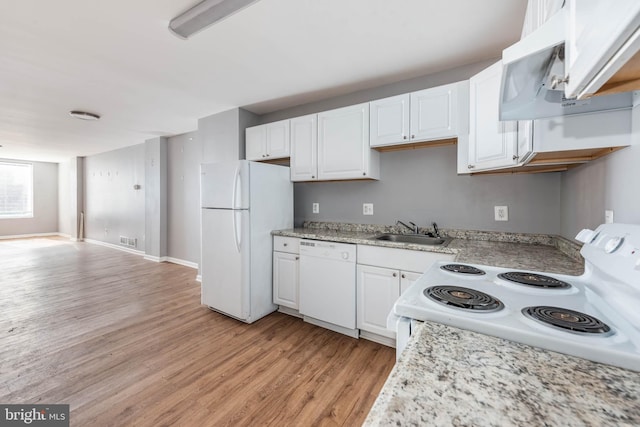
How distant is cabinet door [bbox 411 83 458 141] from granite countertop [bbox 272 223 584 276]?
0.88 m

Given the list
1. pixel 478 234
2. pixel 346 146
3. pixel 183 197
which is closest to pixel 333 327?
pixel 478 234

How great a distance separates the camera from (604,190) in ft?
4.15

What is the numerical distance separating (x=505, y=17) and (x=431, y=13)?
19.9 inches

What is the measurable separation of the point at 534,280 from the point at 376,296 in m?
1.31

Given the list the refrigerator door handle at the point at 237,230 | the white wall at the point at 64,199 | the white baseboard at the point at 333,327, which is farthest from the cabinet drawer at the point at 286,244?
the white wall at the point at 64,199

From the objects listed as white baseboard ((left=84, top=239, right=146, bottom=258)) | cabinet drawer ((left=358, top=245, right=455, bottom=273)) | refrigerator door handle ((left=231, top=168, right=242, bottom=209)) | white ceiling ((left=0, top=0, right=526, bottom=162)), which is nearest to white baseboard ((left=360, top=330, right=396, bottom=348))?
cabinet drawer ((left=358, top=245, right=455, bottom=273))

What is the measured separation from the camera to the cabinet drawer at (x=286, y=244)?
2.77 m

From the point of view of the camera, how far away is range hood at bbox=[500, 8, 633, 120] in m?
0.73

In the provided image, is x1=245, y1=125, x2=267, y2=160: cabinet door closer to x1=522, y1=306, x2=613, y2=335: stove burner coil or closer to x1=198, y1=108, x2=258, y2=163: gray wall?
x1=198, y1=108, x2=258, y2=163: gray wall

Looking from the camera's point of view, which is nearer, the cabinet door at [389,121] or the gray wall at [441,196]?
the gray wall at [441,196]

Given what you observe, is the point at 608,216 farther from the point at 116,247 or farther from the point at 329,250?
the point at 116,247

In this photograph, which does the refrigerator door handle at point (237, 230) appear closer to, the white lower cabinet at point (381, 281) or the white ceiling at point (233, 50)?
the white lower cabinet at point (381, 281)

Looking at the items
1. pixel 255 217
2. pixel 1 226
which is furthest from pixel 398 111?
pixel 1 226

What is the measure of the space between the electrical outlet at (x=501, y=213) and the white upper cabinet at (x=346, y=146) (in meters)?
1.07
